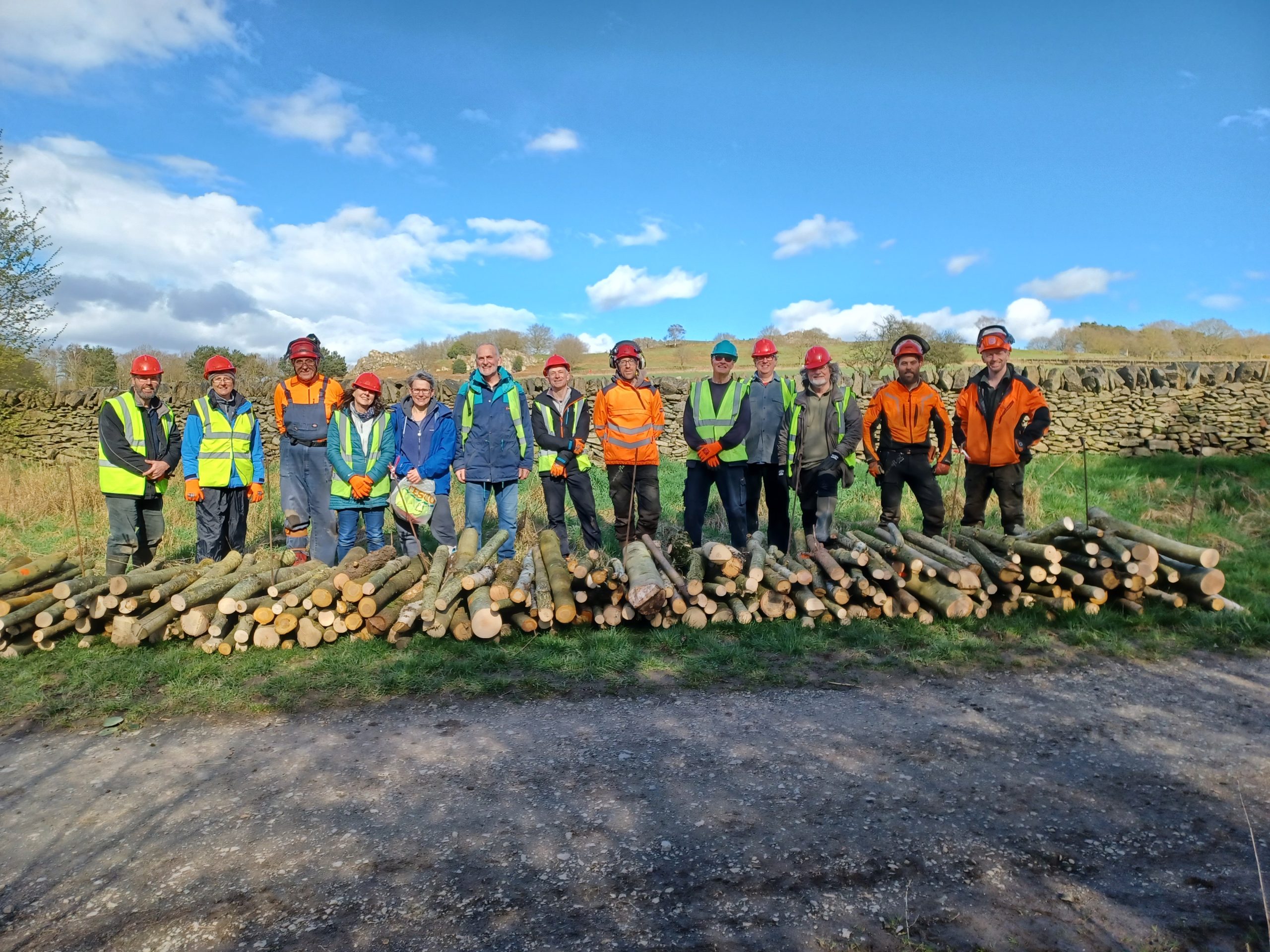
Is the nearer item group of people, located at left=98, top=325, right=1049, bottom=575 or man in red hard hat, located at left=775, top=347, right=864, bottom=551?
group of people, located at left=98, top=325, right=1049, bottom=575

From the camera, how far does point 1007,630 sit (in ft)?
19.7

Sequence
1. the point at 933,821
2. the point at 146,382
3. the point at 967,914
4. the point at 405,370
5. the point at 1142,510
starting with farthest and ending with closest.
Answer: the point at 405,370, the point at 1142,510, the point at 146,382, the point at 933,821, the point at 967,914

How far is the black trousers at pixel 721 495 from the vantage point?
7555 mm

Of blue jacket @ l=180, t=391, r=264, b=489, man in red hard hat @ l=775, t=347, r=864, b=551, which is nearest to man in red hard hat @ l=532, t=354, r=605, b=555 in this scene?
man in red hard hat @ l=775, t=347, r=864, b=551

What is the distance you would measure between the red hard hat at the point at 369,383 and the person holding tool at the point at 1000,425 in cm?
569

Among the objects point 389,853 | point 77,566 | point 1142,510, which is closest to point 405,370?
point 77,566

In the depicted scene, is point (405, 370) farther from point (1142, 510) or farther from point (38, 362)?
point (1142, 510)

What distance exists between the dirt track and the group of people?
2974 mm

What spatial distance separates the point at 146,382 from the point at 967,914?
775 centimetres

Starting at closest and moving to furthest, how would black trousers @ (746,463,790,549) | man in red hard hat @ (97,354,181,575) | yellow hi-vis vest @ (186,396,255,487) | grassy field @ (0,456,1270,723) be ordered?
grassy field @ (0,456,1270,723)
man in red hard hat @ (97,354,181,575)
yellow hi-vis vest @ (186,396,255,487)
black trousers @ (746,463,790,549)

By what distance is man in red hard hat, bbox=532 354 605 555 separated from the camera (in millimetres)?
7578

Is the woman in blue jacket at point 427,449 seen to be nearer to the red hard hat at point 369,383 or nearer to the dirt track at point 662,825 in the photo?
the red hard hat at point 369,383

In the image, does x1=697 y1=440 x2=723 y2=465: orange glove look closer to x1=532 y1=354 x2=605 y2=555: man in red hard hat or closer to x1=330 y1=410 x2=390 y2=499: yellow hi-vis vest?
x1=532 y1=354 x2=605 y2=555: man in red hard hat

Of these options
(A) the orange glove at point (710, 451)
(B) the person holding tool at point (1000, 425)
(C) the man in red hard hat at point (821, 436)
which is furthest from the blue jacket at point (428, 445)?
(B) the person holding tool at point (1000, 425)
